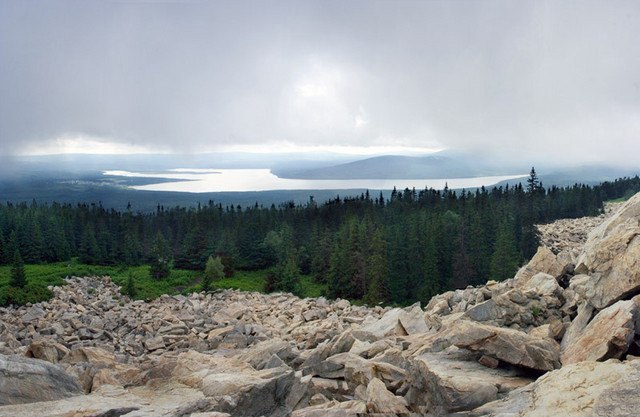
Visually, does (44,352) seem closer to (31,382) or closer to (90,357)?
(90,357)

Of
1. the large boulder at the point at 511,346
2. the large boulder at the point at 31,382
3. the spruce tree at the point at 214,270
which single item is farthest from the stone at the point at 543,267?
the spruce tree at the point at 214,270

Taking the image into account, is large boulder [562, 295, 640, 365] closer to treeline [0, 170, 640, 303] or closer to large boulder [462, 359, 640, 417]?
large boulder [462, 359, 640, 417]

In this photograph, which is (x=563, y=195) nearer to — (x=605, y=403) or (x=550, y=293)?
(x=550, y=293)

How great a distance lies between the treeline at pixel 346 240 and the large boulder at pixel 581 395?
58.4 metres

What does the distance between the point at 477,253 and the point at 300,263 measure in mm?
32929

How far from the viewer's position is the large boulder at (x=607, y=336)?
12852 millimetres

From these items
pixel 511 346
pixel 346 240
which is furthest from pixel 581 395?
pixel 346 240

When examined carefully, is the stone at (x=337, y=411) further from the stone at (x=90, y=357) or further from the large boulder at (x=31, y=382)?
the stone at (x=90, y=357)

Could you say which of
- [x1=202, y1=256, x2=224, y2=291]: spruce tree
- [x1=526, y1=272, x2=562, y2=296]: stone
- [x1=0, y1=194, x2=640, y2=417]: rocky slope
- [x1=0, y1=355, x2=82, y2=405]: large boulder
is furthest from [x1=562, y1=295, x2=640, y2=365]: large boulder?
[x1=202, y1=256, x2=224, y2=291]: spruce tree

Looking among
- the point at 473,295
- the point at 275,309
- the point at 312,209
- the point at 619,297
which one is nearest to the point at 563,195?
the point at 312,209

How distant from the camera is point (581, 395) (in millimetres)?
10672

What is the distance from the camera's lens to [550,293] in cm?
2066

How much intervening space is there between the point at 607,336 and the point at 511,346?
8.43 feet

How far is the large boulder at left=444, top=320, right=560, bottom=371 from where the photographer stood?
14531 mm
